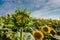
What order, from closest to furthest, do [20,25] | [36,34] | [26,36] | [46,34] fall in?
[20,25]
[26,36]
[36,34]
[46,34]

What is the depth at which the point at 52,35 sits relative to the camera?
24.9ft

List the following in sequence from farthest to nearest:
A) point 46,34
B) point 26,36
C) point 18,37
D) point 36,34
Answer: point 46,34 → point 36,34 → point 26,36 → point 18,37

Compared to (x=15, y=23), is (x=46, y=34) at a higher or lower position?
lower

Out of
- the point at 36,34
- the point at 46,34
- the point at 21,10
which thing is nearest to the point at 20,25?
the point at 21,10

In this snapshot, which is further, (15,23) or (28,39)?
(28,39)

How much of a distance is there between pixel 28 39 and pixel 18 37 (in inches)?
13.2

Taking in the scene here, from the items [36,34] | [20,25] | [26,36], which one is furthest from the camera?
[36,34]

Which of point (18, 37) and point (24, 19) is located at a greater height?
point (24, 19)

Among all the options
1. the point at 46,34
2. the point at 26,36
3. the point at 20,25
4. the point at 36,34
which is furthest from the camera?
the point at 46,34

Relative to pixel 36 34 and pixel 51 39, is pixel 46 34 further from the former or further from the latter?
pixel 36 34

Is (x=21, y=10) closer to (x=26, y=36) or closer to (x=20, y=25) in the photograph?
(x=20, y=25)

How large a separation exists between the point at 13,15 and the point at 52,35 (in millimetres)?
4121

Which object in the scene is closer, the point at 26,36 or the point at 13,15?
the point at 13,15

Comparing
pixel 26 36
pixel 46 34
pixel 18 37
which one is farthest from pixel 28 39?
pixel 46 34
